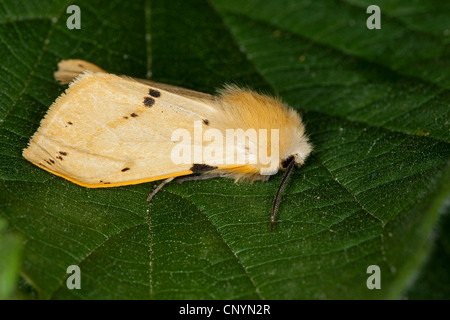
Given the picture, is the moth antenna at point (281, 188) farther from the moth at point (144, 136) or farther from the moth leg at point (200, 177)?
the moth leg at point (200, 177)

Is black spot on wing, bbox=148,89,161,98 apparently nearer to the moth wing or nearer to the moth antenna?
the moth wing

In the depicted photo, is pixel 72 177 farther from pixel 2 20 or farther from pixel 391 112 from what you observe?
pixel 391 112

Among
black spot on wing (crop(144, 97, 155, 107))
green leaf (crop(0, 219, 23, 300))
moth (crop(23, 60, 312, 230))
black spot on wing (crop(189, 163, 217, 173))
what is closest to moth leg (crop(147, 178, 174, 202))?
moth (crop(23, 60, 312, 230))

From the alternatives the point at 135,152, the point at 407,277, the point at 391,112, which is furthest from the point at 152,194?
the point at 391,112

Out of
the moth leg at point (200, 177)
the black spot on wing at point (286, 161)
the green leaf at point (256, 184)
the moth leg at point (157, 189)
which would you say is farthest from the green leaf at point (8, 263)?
the black spot on wing at point (286, 161)

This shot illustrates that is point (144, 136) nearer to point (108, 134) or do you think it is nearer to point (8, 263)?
point (108, 134)

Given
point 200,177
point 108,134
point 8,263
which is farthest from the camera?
point 200,177

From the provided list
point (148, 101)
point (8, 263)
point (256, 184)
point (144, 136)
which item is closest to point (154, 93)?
point (148, 101)

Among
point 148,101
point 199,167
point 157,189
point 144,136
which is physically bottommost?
point 157,189
